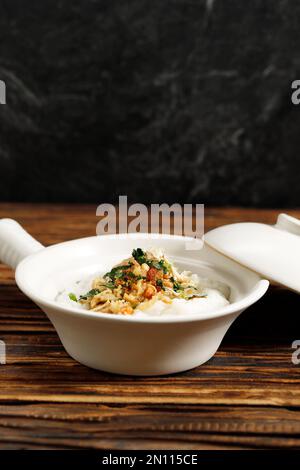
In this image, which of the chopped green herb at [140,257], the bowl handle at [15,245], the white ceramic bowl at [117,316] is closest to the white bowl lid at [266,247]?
the white ceramic bowl at [117,316]

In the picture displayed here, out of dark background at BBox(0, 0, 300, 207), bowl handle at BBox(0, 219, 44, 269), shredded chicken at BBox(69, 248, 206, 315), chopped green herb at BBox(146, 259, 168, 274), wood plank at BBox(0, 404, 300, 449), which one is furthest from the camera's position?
dark background at BBox(0, 0, 300, 207)

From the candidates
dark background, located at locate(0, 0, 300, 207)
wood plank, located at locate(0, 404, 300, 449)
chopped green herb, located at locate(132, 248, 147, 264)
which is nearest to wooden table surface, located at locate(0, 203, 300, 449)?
wood plank, located at locate(0, 404, 300, 449)

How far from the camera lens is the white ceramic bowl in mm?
1076

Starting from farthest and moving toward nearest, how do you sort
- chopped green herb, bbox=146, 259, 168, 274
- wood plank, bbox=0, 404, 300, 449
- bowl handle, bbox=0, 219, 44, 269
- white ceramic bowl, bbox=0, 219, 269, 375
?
bowl handle, bbox=0, 219, 44, 269 < chopped green herb, bbox=146, 259, 168, 274 < white ceramic bowl, bbox=0, 219, 269, 375 < wood plank, bbox=0, 404, 300, 449

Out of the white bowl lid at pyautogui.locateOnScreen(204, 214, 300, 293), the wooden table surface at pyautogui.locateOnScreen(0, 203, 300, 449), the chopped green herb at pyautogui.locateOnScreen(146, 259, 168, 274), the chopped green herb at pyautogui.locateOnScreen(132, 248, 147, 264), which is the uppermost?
the white bowl lid at pyautogui.locateOnScreen(204, 214, 300, 293)

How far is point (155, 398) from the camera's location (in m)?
1.10

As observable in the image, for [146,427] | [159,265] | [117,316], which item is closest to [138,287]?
[159,265]

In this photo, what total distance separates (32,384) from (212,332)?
347 mm

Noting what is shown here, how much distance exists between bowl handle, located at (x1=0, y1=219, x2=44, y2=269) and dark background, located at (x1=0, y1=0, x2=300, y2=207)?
1420 mm

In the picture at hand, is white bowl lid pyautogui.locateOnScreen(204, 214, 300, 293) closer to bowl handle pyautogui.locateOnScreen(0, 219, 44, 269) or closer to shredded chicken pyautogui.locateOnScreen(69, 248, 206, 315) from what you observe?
shredded chicken pyautogui.locateOnScreen(69, 248, 206, 315)

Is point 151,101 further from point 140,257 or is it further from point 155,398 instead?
point 155,398

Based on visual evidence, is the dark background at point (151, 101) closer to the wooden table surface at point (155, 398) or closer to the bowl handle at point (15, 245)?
the bowl handle at point (15, 245)

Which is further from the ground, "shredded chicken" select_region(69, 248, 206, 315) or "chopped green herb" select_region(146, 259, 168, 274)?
"chopped green herb" select_region(146, 259, 168, 274)

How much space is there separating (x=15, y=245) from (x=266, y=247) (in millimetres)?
586
